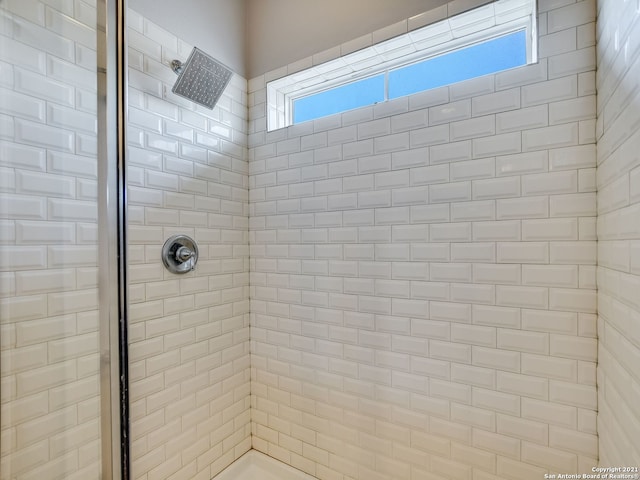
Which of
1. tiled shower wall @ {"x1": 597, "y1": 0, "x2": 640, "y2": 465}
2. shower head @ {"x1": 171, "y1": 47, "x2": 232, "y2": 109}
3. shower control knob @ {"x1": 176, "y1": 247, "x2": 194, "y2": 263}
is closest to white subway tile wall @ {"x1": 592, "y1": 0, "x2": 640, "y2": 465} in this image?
tiled shower wall @ {"x1": 597, "y1": 0, "x2": 640, "y2": 465}

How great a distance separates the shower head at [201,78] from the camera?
1.25m

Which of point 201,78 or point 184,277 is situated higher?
point 201,78

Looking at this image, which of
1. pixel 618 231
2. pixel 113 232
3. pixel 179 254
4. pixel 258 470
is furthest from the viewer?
pixel 258 470

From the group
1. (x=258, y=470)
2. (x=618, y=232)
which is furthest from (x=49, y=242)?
(x=618, y=232)

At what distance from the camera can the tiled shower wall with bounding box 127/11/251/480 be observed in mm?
1281

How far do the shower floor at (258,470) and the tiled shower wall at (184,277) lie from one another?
0.16 feet

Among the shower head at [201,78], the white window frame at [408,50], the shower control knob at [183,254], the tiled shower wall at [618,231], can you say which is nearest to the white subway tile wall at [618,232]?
the tiled shower wall at [618,231]

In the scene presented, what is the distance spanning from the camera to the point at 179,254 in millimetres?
1396

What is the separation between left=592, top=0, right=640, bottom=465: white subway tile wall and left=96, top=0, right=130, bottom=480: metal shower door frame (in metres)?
1.41

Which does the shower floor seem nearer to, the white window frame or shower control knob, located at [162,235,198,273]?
shower control knob, located at [162,235,198,273]

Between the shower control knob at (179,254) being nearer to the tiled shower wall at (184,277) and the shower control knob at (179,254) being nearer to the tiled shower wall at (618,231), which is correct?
the tiled shower wall at (184,277)

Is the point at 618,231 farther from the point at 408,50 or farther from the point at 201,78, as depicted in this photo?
the point at 201,78

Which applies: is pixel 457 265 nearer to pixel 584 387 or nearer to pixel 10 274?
pixel 584 387

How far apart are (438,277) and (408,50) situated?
1091 mm
